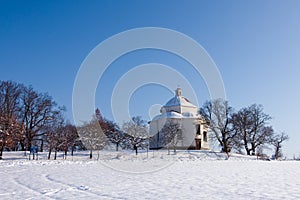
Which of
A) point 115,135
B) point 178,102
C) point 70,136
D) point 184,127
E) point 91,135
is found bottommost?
point 70,136

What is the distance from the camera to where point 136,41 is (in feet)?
68.6

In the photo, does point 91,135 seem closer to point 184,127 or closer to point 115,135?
point 115,135

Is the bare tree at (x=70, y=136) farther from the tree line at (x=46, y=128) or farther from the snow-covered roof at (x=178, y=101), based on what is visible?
the snow-covered roof at (x=178, y=101)

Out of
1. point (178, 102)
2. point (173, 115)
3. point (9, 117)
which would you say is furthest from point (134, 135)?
point (9, 117)

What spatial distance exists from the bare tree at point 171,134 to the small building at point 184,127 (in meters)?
0.95

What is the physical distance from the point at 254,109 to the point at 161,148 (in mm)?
19043

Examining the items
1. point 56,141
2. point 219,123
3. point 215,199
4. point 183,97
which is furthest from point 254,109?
point 215,199

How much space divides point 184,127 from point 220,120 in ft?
25.3

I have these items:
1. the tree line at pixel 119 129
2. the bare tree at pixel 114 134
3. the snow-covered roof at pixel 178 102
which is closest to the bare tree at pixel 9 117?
the tree line at pixel 119 129

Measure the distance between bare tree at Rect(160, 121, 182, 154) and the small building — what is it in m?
0.95

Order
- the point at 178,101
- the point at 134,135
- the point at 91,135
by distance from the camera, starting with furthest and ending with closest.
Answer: the point at 178,101
the point at 134,135
the point at 91,135

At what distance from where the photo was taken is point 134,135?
5375 cm

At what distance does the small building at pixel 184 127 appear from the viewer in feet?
178

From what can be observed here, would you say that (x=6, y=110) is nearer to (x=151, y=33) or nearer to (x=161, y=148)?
(x=161, y=148)
